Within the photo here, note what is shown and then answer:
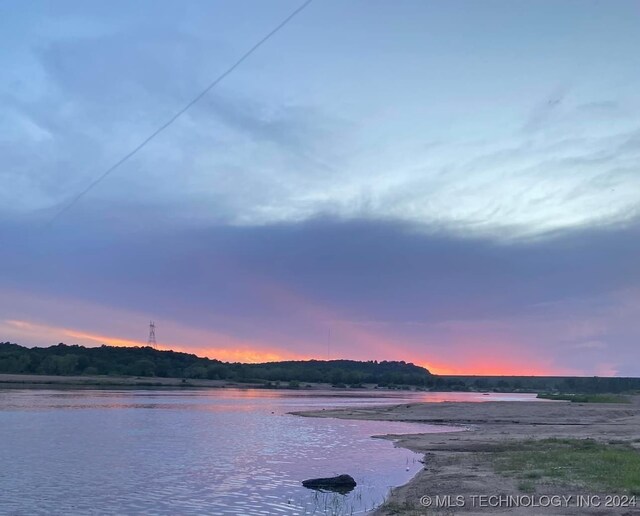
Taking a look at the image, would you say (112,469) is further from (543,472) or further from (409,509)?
(543,472)

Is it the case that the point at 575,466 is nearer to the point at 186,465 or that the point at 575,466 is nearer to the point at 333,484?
the point at 333,484

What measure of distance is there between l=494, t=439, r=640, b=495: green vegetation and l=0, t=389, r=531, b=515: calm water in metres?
5.00

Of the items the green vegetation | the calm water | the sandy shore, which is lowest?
the calm water

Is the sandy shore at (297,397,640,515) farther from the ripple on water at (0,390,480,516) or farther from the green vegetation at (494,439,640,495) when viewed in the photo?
the ripple on water at (0,390,480,516)

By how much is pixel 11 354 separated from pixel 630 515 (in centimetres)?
20856

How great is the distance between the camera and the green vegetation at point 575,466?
20500 millimetres

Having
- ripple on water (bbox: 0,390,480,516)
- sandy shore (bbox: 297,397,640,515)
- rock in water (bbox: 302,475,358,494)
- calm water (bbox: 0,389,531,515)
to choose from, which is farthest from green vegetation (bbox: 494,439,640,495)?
rock in water (bbox: 302,475,358,494)

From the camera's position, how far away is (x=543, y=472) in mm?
23344

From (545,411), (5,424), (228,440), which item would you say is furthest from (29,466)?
(545,411)

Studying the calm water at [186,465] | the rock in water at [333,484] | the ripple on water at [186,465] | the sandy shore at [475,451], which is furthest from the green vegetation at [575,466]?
the rock in water at [333,484]

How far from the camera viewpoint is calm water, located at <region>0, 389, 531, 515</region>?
21.8 m

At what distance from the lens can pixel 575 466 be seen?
24.5 metres

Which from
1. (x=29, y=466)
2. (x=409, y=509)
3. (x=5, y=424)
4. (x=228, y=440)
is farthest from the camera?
(x=5, y=424)

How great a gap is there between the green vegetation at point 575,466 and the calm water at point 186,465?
5.00m
